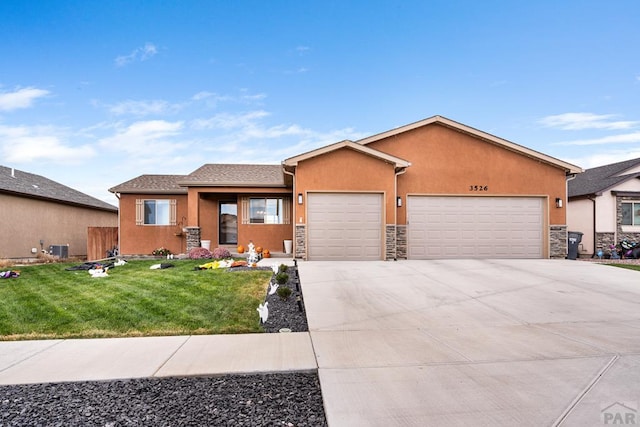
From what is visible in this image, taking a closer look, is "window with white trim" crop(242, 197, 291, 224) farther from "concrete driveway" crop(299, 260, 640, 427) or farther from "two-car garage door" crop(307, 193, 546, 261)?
"concrete driveway" crop(299, 260, 640, 427)

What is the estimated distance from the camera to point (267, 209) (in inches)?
569

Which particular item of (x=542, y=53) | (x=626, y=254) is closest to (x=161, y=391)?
(x=542, y=53)

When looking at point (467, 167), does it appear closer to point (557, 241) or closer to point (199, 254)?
point (557, 241)

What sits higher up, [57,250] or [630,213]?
Result: [630,213]

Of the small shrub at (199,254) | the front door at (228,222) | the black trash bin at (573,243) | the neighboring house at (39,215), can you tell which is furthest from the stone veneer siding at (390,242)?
the neighboring house at (39,215)

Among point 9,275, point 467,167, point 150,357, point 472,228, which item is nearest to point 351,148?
point 467,167

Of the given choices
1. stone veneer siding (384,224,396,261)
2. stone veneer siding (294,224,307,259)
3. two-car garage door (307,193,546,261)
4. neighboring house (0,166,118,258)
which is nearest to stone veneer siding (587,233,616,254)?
two-car garage door (307,193,546,261)

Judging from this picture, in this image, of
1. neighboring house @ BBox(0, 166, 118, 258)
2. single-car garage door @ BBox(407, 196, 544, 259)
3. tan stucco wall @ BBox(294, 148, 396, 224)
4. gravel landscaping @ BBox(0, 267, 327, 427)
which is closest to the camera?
gravel landscaping @ BBox(0, 267, 327, 427)

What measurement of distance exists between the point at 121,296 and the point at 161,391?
14.6 ft

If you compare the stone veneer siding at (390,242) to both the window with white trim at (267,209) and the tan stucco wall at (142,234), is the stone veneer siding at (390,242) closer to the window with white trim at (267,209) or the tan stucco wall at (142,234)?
the window with white trim at (267,209)

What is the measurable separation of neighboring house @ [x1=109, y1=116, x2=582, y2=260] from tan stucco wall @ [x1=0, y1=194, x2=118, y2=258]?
496cm

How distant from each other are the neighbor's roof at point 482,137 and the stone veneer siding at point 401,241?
3.36 m

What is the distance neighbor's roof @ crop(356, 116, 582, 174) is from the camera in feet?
40.0

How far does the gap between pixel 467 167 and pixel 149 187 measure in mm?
13131
